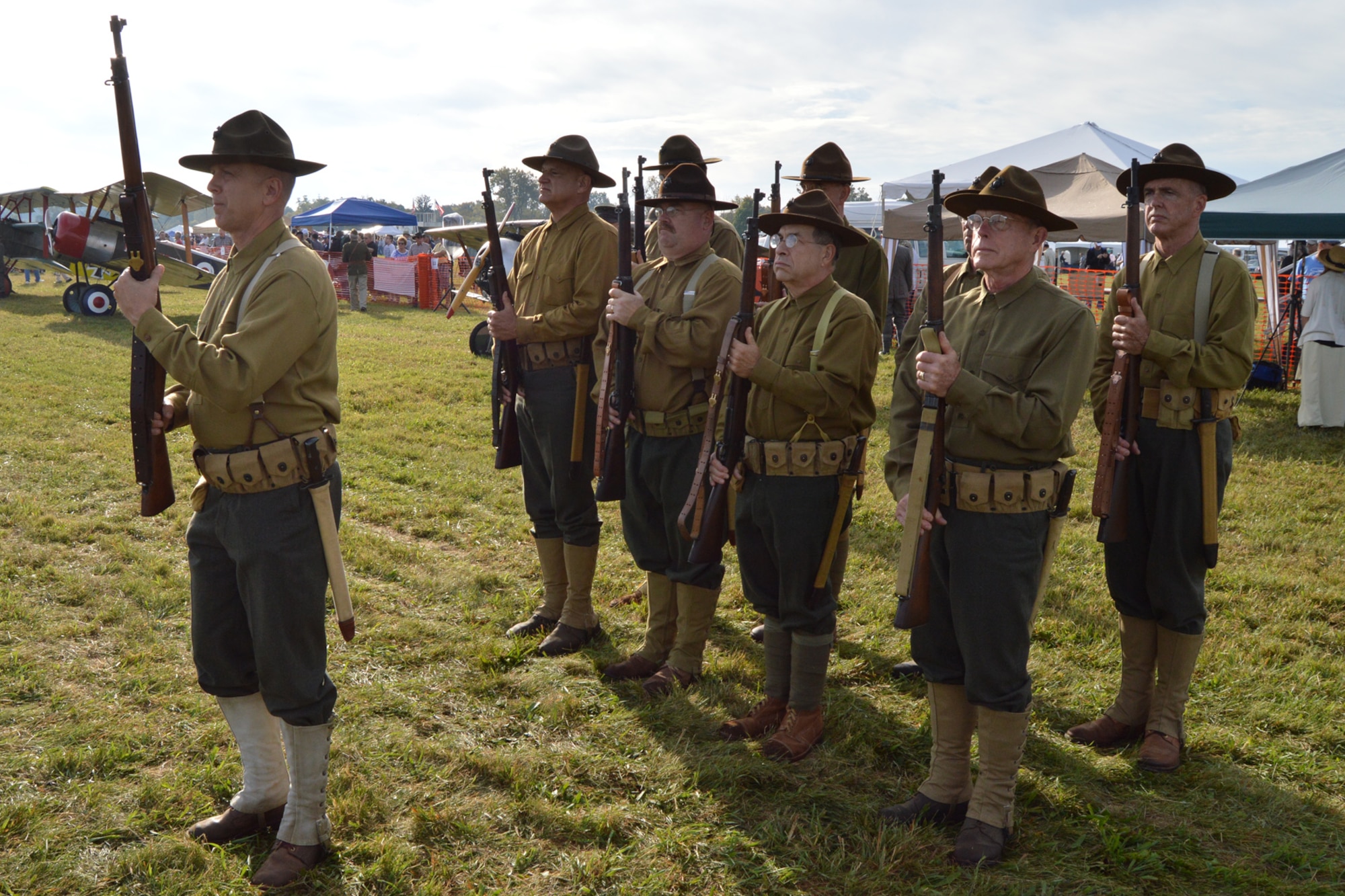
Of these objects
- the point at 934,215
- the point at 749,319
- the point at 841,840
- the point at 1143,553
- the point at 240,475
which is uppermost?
the point at 934,215

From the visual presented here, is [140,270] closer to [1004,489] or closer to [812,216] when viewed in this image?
[812,216]

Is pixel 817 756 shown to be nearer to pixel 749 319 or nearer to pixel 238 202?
pixel 749 319

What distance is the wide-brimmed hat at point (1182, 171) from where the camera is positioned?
4270 millimetres

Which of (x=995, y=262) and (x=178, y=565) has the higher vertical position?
(x=995, y=262)

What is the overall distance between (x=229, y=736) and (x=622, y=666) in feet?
6.10

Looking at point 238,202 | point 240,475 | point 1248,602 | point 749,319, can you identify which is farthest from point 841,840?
point 1248,602

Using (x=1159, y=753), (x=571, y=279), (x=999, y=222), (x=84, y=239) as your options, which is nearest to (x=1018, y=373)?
(x=999, y=222)

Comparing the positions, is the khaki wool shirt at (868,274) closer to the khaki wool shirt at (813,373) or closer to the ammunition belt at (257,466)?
the khaki wool shirt at (813,373)

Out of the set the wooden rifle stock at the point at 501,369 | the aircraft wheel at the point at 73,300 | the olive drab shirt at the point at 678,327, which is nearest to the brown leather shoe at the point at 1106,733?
the olive drab shirt at the point at 678,327

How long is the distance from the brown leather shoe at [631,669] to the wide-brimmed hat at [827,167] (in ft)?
8.91

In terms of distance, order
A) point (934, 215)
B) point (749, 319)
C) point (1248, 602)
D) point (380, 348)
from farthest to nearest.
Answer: point (380, 348), point (1248, 602), point (749, 319), point (934, 215)

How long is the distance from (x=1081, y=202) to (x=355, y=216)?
1344 inches

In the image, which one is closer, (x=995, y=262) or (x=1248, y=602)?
(x=995, y=262)

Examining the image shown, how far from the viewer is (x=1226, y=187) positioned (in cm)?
436
